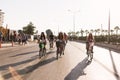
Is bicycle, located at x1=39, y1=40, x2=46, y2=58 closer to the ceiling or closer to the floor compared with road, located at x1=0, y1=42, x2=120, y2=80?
closer to the ceiling

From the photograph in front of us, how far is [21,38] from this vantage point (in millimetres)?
52062

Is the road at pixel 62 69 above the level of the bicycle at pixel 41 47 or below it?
below

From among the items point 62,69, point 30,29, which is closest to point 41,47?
point 62,69

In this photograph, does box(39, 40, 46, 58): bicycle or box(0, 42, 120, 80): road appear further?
box(39, 40, 46, 58): bicycle

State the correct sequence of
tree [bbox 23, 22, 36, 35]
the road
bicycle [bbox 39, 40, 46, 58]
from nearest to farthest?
the road < bicycle [bbox 39, 40, 46, 58] < tree [bbox 23, 22, 36, 35]

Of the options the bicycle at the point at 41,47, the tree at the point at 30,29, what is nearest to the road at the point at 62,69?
the bicycle at the point at 41,47

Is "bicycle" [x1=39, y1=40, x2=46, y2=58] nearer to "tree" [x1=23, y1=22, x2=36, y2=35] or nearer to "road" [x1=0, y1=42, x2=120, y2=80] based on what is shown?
"road" [x1=0, y1=42, x2=120, y2=80]

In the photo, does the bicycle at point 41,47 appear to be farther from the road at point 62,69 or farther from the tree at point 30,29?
the tree at point 30,29

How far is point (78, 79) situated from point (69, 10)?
95.6 meters

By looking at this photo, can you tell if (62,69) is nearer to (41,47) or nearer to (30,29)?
(41,47)

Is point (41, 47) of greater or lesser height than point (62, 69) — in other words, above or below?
above

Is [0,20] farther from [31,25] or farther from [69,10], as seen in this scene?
[31,25]

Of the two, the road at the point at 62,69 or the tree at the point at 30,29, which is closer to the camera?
the road at the point at 62,69

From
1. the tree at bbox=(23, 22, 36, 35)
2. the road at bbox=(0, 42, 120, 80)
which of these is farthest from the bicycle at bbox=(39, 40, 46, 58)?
the tree at bbox=(23, 22, 36, 35)
